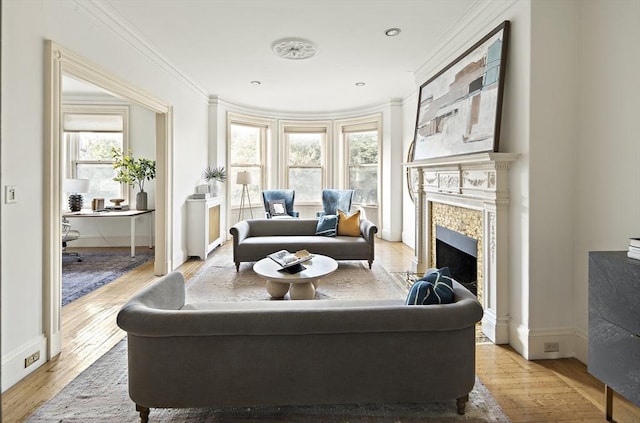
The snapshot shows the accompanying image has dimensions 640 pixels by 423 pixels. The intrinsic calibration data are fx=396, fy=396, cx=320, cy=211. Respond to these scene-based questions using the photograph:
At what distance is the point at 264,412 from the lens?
2141mm

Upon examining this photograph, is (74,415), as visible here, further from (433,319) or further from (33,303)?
(433,319)

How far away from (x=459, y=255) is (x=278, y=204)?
3.74 meters

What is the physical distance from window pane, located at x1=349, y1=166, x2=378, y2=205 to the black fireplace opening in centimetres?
352

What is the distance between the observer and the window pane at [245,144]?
25.2ft

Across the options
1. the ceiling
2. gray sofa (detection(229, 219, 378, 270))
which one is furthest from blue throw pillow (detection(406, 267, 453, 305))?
gray sofa (detection(229, 219, 378, 270))

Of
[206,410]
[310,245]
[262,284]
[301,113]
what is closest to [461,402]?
[206,410]

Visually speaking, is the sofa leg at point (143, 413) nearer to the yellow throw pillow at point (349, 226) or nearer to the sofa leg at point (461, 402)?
the sofa leg at point (461, 402)

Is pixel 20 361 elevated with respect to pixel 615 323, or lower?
lower

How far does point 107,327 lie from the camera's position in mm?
3293

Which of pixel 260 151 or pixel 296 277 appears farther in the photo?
pixel 260 151

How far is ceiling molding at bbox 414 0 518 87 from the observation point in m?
3.07

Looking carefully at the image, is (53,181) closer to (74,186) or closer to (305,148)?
(74,186)

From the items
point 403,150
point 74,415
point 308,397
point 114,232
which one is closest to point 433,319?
point 308,397

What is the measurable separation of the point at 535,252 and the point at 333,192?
4530 mm
